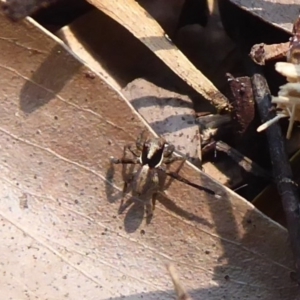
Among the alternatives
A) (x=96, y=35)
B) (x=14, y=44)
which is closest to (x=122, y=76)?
(x=96, y=35)

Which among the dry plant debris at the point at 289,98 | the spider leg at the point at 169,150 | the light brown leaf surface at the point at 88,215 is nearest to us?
the dry plant debris at the point at 289,98

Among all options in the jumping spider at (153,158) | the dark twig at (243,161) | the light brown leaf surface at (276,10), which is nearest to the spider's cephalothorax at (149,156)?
the jumping spider at (153,158)

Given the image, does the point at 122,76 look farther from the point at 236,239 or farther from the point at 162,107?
the point at 236,239

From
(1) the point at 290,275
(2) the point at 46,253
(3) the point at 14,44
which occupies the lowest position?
(2) the point at 46,253

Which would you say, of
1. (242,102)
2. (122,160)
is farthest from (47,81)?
(242,102)

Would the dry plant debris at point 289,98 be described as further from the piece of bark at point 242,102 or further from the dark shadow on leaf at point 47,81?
Answer: the dark shadow on leaf at point 47,81

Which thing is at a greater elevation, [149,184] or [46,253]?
[149,184]

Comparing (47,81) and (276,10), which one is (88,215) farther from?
(276,10)
